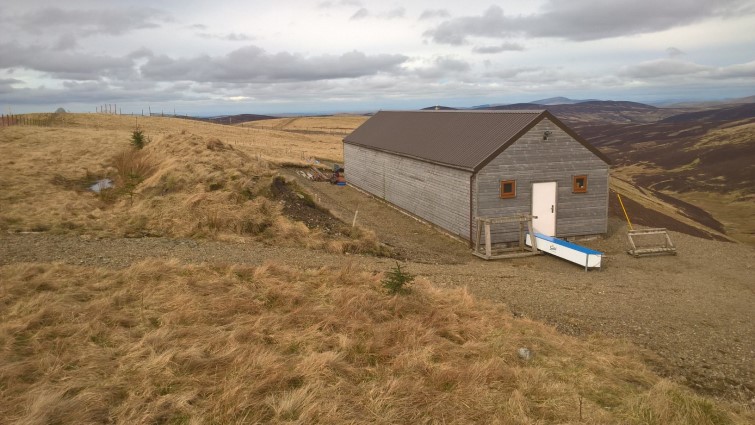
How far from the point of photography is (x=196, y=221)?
1692 cm

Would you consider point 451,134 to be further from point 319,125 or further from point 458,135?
point 319,125

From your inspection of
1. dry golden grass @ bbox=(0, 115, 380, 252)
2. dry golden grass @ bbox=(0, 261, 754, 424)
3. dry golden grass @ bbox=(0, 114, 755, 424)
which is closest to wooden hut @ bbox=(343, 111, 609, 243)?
dry golden grass @ bbox=(0, 115, 380, 252)

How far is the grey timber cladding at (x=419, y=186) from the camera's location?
70.4ft

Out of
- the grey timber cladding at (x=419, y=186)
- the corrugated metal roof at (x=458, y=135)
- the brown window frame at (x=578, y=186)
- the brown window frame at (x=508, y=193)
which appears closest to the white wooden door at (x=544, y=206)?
the brown window frame at (x=578, y=186)

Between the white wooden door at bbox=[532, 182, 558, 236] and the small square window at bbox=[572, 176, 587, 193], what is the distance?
934mm

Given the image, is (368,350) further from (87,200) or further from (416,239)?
(87,200)

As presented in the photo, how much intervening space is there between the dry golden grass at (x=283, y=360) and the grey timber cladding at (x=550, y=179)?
996 cm

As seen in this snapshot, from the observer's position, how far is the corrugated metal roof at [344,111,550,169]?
20969 millimetres

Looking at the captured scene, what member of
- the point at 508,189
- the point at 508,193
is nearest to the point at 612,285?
the point at 508,193

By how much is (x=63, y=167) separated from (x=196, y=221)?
13.0 metres

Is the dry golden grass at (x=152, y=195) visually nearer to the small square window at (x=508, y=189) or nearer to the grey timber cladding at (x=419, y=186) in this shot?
the grey timber cladding at (x=419, y=186)

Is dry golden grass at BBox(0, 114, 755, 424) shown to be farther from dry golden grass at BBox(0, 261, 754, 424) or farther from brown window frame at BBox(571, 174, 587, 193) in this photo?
brown window frame at BBox(571, 174, 587, 193)

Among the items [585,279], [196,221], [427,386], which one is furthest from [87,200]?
[585,279]

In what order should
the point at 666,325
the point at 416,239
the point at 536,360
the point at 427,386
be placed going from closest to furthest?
1. the point at 427,386
2. the point at 536,360
3. the point at 666,325
4. the point at 416,239
